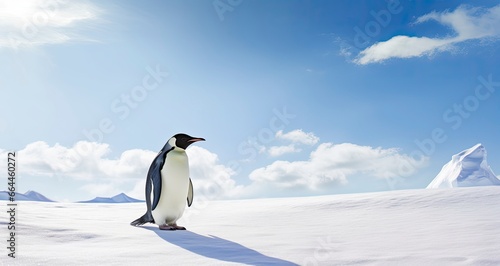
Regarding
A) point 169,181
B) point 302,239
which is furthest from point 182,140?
point 302,239

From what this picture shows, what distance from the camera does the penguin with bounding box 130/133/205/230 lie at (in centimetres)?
601

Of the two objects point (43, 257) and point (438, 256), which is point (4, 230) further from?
point (438, 256)

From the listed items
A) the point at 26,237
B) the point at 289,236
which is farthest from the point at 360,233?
the point at 26,237

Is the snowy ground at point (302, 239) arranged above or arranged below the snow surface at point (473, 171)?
below

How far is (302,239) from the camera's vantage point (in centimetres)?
478

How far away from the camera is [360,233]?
511cm

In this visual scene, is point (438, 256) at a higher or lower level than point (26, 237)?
lower

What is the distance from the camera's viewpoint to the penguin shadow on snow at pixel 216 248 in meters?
3.70

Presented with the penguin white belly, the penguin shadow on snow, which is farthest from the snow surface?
the penguin shadow on snow

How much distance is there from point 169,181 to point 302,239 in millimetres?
2210

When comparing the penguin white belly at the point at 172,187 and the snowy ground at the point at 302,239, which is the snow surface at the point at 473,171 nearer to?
the snowy ground at the point at 302,239

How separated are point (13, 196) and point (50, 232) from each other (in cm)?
65

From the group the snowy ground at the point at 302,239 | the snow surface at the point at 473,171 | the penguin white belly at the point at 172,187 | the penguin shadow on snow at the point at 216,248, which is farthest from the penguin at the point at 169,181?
the snow surface at the point at 473,171

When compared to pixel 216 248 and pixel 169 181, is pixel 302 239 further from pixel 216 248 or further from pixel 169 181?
pixel 169 181
